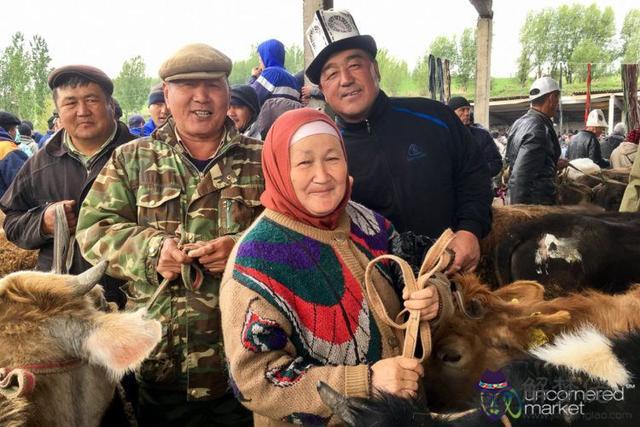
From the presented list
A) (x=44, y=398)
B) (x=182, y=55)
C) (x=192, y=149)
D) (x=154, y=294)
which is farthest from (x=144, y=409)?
(x=182, y=55)

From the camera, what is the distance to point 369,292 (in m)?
1.89

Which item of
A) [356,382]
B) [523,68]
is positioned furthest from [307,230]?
[523,68]

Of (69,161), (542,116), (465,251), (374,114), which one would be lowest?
(465,251)

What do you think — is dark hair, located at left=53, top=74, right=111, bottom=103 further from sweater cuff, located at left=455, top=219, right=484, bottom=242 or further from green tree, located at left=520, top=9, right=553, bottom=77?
green tree, located at left=520, top=9, right=553, bottom=77

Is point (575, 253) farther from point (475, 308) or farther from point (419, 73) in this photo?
point (419, 73)

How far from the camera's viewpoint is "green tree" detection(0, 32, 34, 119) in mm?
38750

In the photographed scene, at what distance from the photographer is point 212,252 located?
231 cm

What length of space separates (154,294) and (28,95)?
43199mm

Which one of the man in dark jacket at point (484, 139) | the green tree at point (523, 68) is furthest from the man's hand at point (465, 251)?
the green tree at point (523, 68)

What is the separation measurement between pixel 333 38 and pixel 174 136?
0.99 m

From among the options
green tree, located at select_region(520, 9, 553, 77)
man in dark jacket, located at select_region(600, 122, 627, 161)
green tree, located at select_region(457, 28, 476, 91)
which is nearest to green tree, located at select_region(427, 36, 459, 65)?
green tree, located at select_region(457, 28, 476, 91)

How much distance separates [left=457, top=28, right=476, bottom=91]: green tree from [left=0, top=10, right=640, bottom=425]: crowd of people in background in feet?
246

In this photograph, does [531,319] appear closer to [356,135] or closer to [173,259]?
[356,135]

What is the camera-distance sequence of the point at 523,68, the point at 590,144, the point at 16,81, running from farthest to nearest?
the point at 523,68 → the point at 16,81 → the point at 590,144
